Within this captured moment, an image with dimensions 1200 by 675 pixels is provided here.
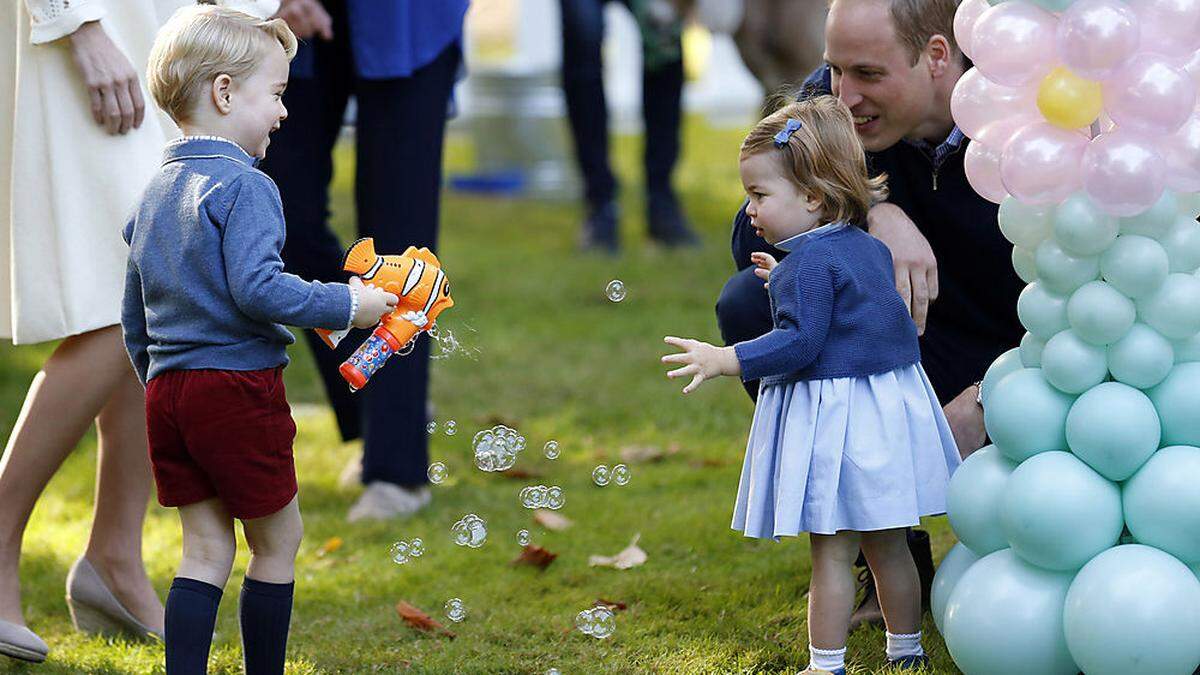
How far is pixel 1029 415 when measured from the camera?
2.56m

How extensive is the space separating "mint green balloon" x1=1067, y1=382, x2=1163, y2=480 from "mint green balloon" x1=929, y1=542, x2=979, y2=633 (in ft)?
1.01

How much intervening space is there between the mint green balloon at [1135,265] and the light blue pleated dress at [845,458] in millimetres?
415

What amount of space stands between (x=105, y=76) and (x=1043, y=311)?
175 centimetres

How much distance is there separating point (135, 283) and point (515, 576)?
4.17 ft

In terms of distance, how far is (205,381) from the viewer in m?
2.49

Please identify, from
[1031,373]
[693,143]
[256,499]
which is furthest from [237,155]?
[693,143]

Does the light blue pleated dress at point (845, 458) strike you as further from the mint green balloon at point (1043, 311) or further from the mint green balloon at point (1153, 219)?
the mint green balloon at point (1153, 219)

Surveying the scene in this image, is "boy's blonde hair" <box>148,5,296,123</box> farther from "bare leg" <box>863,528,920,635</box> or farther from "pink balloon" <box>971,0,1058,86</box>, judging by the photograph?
"bare leg" <box>863,528,920,635</box>

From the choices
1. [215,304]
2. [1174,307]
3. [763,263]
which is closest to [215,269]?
[215,304]

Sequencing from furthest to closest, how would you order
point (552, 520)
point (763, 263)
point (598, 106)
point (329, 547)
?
point (598, 106)
point (552, 520)
point (329, 547)
point (763, 263)

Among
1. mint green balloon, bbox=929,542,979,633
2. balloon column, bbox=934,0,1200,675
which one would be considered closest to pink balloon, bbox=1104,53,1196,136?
balloon column, bbox=934,0,1200,675

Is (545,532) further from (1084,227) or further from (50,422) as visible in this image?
(1084,227)

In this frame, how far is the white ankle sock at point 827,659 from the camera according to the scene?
2730mm

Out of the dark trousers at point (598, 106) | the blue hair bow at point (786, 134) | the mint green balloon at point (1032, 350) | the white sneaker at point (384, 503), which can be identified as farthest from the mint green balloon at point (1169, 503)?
the dark trousers at point (598, 106)
